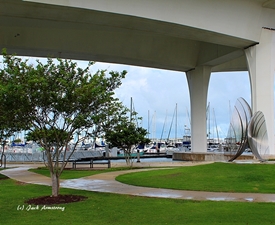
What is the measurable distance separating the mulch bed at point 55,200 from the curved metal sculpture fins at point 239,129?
12.3 metres

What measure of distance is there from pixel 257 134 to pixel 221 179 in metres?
7.10

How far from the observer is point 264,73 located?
2984 centimetres

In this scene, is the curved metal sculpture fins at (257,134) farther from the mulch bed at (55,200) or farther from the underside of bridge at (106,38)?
the mulch bed at (55,200)

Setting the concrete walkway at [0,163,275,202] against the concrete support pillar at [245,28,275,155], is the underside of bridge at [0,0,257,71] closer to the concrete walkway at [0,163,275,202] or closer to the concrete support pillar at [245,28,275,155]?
the concrete support pillar at [245,28,275,155]

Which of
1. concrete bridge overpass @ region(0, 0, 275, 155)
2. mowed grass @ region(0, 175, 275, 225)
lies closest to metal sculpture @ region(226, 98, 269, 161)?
concrete bridge overpass @ region(0, 0, 275, 155)

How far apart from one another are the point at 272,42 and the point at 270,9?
8.55ft

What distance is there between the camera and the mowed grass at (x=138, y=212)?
368 inches

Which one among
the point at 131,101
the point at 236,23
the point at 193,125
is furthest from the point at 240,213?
the point at 131,101

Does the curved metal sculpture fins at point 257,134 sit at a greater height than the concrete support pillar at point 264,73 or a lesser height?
lesser

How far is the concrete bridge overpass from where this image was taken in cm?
2389

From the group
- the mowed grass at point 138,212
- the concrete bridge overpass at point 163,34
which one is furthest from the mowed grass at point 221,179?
the concrete bridge overpass at point 163,34

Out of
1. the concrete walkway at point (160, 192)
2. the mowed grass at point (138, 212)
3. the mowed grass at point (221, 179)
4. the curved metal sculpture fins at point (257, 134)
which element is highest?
the curved metal sculpture fins at point (257, 134)

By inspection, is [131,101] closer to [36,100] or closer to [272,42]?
[272,42]

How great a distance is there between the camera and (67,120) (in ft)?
40.6
